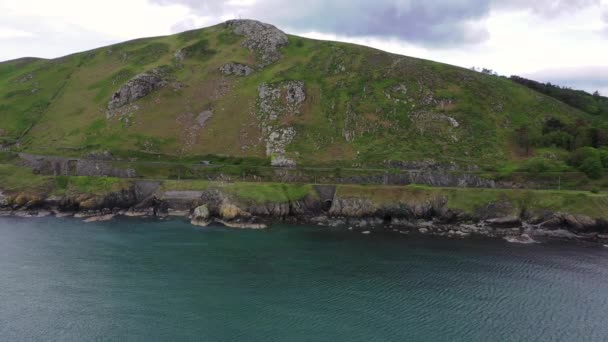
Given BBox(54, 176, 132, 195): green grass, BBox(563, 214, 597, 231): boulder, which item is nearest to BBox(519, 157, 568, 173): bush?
BBox(563, 214, 597, 231): boulder

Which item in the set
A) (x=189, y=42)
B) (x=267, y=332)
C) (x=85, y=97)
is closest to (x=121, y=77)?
(x=85, y=97)

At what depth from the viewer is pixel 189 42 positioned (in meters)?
177

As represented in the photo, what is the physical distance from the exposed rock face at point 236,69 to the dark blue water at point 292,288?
301 ft

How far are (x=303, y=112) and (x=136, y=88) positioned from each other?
60.9 meters

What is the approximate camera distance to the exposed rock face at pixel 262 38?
15988 centimetres

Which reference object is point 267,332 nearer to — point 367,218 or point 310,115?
point 367,218

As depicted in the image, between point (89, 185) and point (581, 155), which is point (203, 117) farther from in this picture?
point (581, 155)

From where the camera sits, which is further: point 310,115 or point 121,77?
point 121,77

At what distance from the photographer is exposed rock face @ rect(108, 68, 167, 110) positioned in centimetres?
13900

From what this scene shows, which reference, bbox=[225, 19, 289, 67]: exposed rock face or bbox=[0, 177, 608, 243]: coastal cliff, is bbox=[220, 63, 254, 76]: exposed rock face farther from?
bbox=[0, 177, 608, 243]: coastal cliff

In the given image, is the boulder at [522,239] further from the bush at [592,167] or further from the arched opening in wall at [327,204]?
the arched opening in wall at [327,204]

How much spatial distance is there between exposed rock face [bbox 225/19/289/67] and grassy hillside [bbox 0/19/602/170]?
10.6 ft

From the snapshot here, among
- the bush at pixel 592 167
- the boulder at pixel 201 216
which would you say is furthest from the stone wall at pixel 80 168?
the bush at pixel 592 167

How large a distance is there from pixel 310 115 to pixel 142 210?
6078cm
